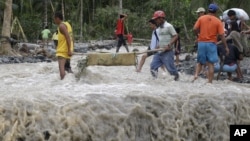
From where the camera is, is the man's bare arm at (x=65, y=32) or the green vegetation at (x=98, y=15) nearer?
the man's bare arm at (x=65, y=32)

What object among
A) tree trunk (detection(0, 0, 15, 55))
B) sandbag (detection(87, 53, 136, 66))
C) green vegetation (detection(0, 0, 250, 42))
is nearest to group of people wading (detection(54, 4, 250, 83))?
sandbag (detection(87, 53, 136, 66))

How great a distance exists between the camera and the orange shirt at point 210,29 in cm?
893

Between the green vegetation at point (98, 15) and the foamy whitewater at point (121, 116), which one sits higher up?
the green vegetation at point (98, 15)

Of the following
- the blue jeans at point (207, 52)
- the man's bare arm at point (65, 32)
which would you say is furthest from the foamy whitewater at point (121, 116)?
the blue jeans at point (207, 52)

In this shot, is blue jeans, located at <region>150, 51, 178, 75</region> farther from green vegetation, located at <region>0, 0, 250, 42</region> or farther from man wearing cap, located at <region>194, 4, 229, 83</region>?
green vegetation, located at <region>0, 0, 250, 42</region>

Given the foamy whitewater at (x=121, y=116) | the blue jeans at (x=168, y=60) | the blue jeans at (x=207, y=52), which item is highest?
the blue jeans at (x=207, y=52)

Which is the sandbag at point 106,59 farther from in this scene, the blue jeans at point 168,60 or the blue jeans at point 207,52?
the blue jeans at point 207,52

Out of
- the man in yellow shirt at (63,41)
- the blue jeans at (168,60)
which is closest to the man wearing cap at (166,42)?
the blue jeans at (168,60)

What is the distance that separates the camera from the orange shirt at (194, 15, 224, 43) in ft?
29.3

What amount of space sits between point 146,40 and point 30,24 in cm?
623

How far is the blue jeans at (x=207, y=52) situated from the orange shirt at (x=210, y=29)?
0.08m

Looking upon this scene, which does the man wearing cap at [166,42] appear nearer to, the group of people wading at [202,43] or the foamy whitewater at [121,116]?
the group of people wading at [202,43]

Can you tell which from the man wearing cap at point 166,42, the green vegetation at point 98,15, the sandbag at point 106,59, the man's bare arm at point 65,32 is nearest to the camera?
the man's bare arm at point 65,32

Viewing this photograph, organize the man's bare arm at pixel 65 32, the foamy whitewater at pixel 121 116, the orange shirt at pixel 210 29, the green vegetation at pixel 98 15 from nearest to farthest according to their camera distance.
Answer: the foamy whitewater at pixel 121 116, the man's bare arm at pixel 65 32, the orange shirt at pixel 210 29, the green vegetation at pixel 98 15
